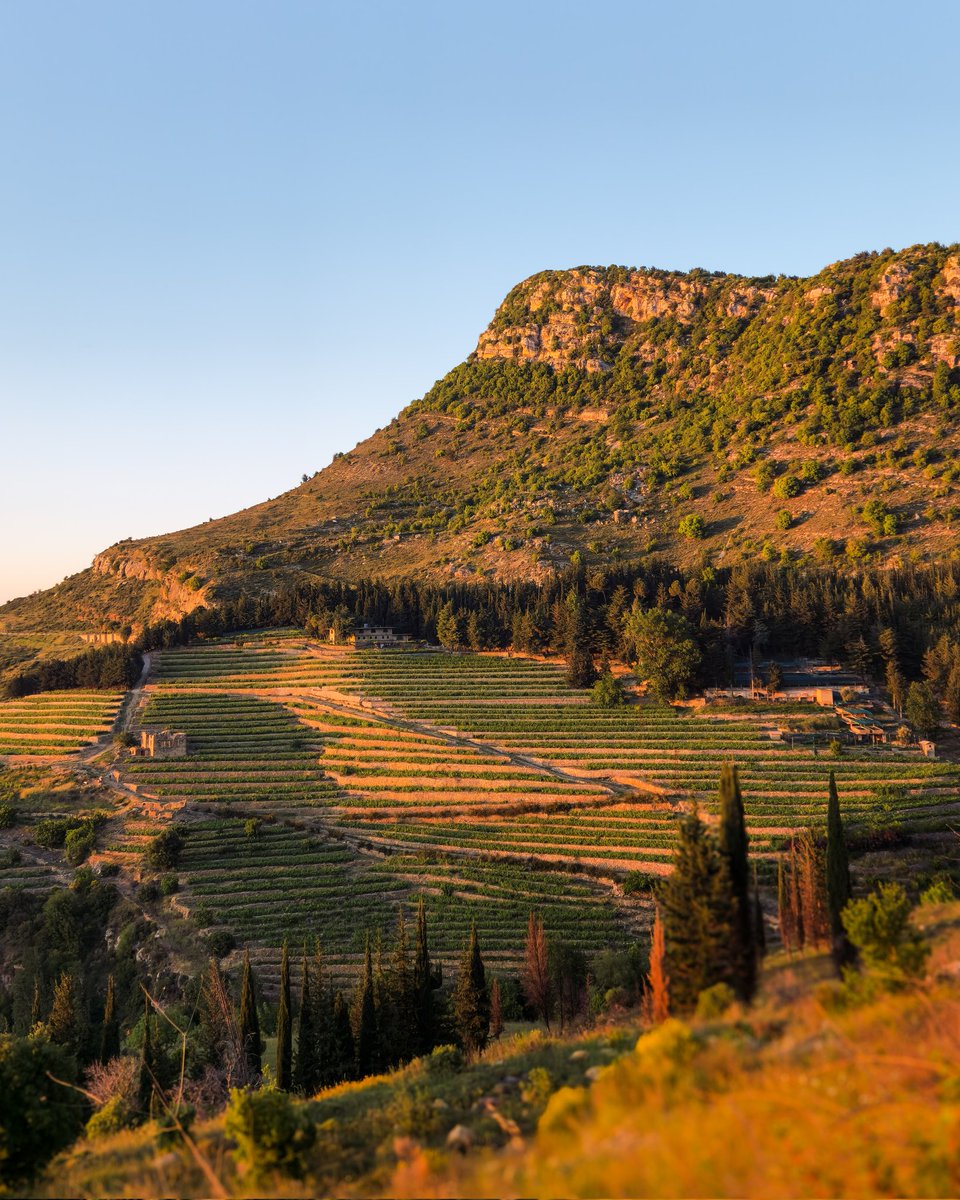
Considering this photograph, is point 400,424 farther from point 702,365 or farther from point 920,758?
point 920,758

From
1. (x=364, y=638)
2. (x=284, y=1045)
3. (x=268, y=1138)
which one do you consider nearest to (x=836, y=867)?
(x=268, y=1138)

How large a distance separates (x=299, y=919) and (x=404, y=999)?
1465 cm

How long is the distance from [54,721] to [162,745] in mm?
15595

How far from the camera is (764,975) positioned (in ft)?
66.5

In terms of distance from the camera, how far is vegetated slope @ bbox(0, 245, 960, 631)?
108 m

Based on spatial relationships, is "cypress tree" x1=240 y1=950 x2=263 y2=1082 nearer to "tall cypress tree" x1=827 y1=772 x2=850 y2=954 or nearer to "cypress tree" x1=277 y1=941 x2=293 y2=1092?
"cypress tree" x1=277 y1=941 x2=293 y2=1092

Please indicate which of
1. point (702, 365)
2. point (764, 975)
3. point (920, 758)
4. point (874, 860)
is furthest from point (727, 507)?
point (764, 975)

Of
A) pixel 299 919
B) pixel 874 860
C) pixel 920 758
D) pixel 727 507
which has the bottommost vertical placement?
pixel 299 919

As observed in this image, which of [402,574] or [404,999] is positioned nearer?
[404,999]

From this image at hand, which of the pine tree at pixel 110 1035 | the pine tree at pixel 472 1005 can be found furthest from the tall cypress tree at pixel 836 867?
the pine tree at pixel 110 1035

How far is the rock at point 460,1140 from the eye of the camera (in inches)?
574

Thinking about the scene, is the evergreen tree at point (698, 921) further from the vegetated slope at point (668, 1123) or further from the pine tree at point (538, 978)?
the pine tree at point (538, 978)

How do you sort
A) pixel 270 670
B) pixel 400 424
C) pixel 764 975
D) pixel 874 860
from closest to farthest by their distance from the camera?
1. pixel 764 975
2. pixel 874 860
3. pixel 270 670
4. pixel 400 424

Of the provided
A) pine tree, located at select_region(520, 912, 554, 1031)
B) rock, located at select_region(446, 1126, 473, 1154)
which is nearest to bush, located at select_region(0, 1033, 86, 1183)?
rock, located at select_region(446, 1126, 473, 1154)
